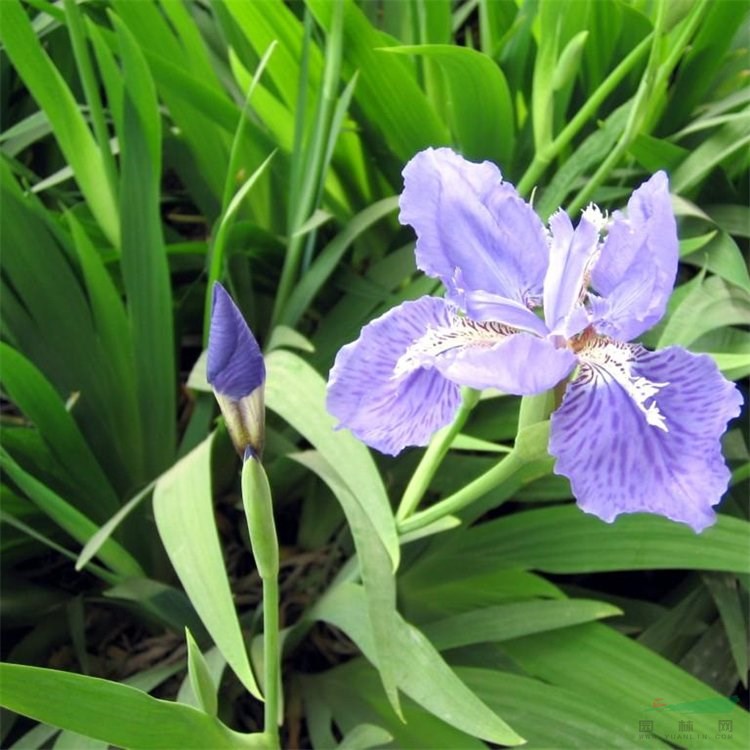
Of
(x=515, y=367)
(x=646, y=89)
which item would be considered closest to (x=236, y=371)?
(x=515, y=367)

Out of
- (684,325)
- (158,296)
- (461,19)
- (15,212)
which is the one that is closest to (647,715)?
(684,325)

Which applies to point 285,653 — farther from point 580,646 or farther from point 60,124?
point 60,124

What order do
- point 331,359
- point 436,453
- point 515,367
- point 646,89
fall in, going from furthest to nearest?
point 331,359, point 646,89, point 436,453, point 515,367

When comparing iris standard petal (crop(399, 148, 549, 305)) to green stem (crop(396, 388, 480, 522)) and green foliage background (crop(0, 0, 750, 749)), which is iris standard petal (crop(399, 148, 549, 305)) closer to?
green stem (crop(396, 388, 480, 522))

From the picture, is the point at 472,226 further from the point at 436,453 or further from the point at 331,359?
the point at 331,359

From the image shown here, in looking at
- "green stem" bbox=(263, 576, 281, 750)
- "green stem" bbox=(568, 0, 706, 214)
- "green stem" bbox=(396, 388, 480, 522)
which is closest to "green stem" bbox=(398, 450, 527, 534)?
"green stem" bbox=(396, 388, 480, 522)

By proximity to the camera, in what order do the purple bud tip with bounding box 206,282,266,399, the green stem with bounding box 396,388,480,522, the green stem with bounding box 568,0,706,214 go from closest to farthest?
1. the purple bud tip with bounding box 206,282,266,399
2. the green stem with bounding box 396,388,480,522
3. the green stem with bounding box 568,0,706,214
